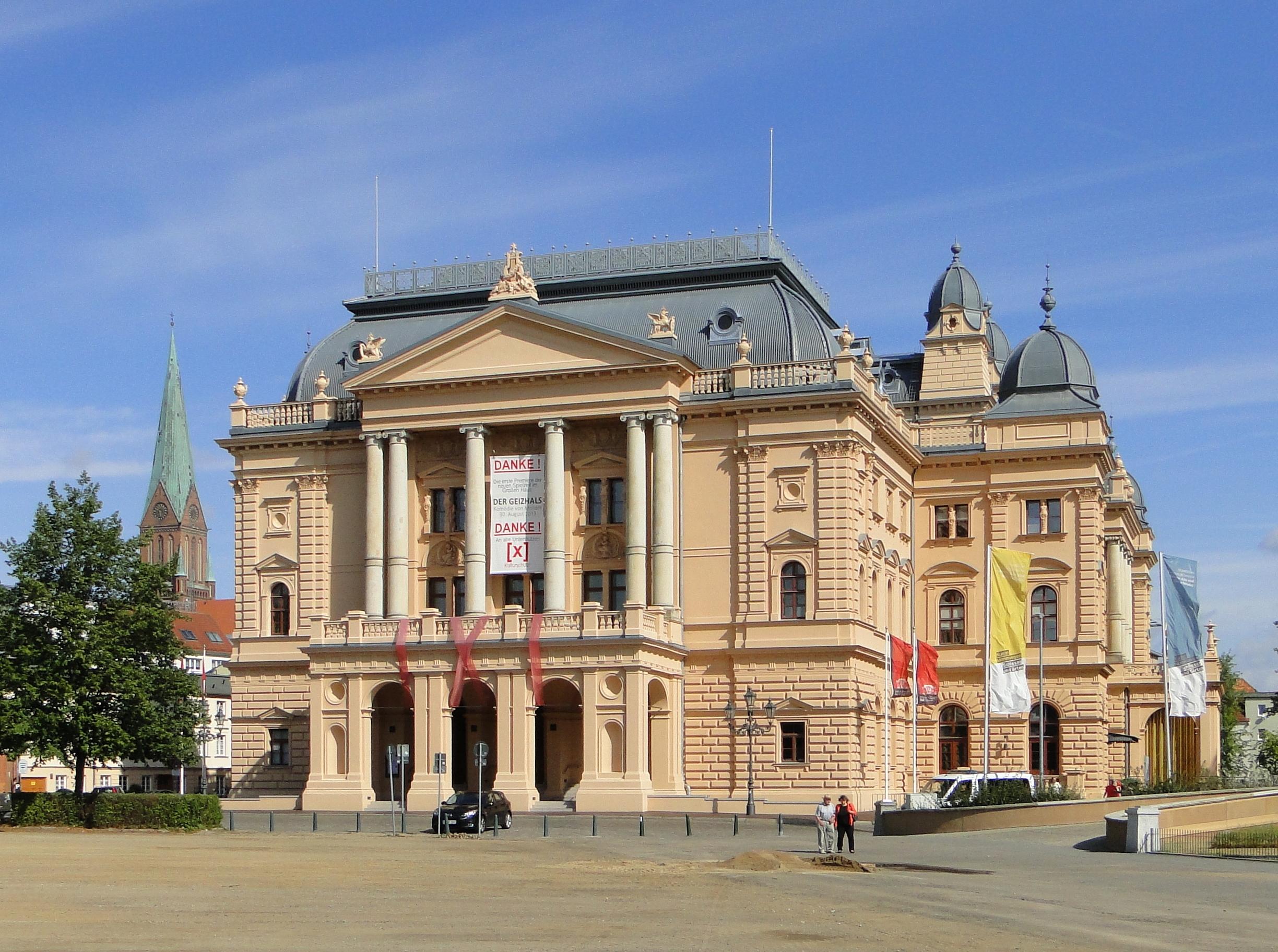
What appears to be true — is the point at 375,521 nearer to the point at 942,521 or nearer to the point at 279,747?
the point at 279,747

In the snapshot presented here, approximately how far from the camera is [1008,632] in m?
59.6

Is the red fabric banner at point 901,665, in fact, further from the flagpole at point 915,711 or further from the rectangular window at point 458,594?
the rectangular window at point 458,594

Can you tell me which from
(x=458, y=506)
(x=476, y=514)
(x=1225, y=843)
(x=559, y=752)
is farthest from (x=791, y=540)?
(x=1225, y=843)

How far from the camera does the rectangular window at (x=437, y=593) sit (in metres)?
74.7

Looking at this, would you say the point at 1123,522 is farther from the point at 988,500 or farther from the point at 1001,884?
the point at 1001,884

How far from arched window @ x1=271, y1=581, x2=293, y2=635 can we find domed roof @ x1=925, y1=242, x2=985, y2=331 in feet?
108

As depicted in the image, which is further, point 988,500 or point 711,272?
point 988,500

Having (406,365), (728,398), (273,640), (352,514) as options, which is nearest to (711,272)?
(728,398)

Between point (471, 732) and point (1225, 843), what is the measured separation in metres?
34.3

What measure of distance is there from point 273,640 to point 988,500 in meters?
30.8

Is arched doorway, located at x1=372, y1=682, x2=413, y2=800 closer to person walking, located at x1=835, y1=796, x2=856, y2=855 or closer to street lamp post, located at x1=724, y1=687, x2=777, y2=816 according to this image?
street lamp post, located at x1=724, y1=687, x2=777, y2=816

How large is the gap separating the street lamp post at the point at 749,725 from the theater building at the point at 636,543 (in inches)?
11.5

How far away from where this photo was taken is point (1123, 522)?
297 feet

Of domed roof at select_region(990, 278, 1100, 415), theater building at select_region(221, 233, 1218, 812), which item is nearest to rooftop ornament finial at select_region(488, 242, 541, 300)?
theater building at select_region(221, 233, 1218, 812)
